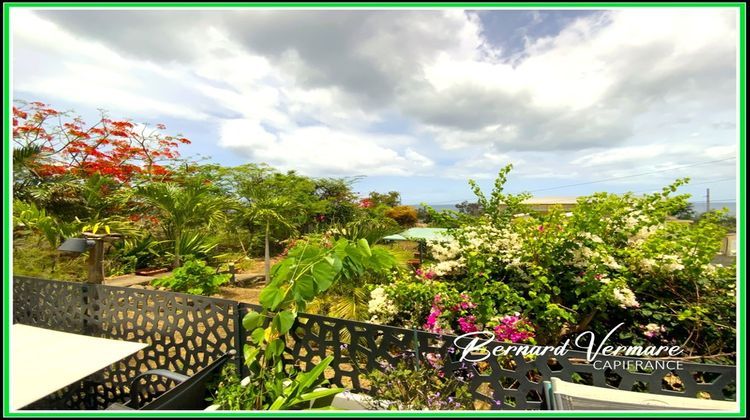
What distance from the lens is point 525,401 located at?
1929 millimetres

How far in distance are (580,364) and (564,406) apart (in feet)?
1.03

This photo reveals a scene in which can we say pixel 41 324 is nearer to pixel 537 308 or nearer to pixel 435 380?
pixel 435 380

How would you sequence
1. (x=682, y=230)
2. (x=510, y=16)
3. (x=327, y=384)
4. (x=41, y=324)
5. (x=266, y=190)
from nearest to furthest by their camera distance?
1. (x=510, y=16)
2. (x=327, y=384)
3. (x=682, y=230)
4. (x=41, y=324)
5. (x=266, y=190)

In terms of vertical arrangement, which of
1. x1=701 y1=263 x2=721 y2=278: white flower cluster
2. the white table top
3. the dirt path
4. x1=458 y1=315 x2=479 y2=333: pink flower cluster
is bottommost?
the dirt path

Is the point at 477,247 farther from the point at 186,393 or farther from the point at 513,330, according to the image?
the point at 186,393

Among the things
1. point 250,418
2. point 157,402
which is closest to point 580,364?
point 250,418

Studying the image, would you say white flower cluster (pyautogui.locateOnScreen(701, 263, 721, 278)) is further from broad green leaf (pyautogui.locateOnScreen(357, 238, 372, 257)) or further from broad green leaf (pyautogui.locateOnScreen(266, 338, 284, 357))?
broad green leaf (pyautogui.locateOnScreen(266, 338, 284, 357))

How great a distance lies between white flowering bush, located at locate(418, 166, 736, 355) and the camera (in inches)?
104

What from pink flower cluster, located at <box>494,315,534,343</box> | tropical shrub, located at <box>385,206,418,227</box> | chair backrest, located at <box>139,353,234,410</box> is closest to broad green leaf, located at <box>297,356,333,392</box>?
chair backrest, located at <box>139,353,234,410</box>

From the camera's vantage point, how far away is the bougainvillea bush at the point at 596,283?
8.61ft

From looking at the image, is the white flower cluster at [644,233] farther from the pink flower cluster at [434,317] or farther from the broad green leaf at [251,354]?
the broad green leaf at [251,354]

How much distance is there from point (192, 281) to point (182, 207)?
8.21ft

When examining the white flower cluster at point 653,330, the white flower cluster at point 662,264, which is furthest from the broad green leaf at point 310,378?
the white flower cluster at point 662,264

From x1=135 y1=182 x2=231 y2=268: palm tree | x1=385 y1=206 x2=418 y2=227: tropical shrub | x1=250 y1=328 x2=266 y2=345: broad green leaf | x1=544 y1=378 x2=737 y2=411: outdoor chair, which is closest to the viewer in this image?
x1=544 y1=378 x2=737 y2=411: outdoor chair
